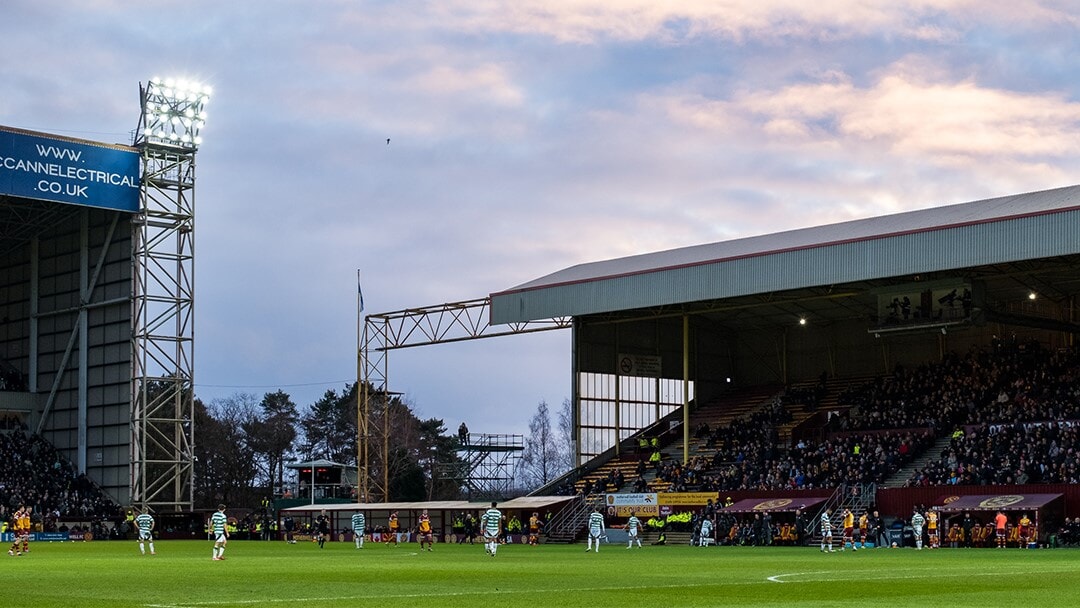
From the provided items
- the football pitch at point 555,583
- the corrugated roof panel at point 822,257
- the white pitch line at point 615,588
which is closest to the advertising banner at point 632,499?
the corrugated roof panel at point 822,257

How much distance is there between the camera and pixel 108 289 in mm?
78812

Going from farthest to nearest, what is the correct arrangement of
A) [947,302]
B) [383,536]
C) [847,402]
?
[847,402], [383,536], [947,302]

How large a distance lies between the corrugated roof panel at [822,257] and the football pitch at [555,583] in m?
18.9

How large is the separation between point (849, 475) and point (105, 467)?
43.2 m

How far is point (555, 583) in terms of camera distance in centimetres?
2489

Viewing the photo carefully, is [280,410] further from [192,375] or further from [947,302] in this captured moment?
[947,302]

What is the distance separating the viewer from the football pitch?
1984cm

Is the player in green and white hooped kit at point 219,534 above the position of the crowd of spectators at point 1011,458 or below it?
below

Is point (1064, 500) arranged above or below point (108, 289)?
below

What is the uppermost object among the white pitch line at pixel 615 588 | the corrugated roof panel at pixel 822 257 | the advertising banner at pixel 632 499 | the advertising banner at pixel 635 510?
the corrugated roof panel at pixel 822 257

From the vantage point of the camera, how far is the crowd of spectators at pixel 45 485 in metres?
73.9

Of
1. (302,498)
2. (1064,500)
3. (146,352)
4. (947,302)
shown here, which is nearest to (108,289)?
(146,352)

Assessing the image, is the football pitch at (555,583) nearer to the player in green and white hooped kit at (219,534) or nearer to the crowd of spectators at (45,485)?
the player in green and white hooped kit at (219,534)

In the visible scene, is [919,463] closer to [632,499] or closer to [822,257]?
[822,257]
